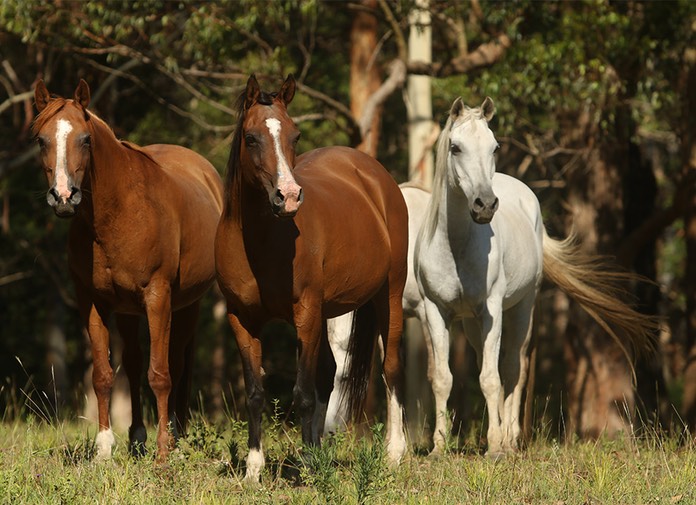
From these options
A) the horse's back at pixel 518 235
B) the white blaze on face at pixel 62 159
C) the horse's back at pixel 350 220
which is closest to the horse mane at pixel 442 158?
the horse's back at pixel 350 220

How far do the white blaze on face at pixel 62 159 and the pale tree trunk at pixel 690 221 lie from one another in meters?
9.24

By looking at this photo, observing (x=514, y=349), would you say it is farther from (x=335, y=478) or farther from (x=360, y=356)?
(x=335, y=478)

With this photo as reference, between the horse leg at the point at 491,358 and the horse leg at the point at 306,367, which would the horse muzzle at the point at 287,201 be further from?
the horse leg at the point at 491,358

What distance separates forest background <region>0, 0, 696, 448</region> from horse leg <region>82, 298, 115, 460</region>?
7.37 ft

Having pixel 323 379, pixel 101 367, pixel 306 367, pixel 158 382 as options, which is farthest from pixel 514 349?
pixel 101 367

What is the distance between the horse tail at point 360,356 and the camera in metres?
8.24

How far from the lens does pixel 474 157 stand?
728cm

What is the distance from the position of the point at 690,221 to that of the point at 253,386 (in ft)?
30.2

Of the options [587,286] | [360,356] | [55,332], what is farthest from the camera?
[55,332]

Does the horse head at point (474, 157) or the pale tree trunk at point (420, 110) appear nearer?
the horse head at point (474, 157)

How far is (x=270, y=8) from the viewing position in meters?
12.7

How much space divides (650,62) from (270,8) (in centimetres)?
450

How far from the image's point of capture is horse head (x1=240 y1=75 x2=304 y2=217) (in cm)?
566

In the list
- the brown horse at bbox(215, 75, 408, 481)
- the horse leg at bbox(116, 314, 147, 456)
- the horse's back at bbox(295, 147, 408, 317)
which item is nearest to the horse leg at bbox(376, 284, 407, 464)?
the brown horse at bbox(215, 75, 408, 481)
